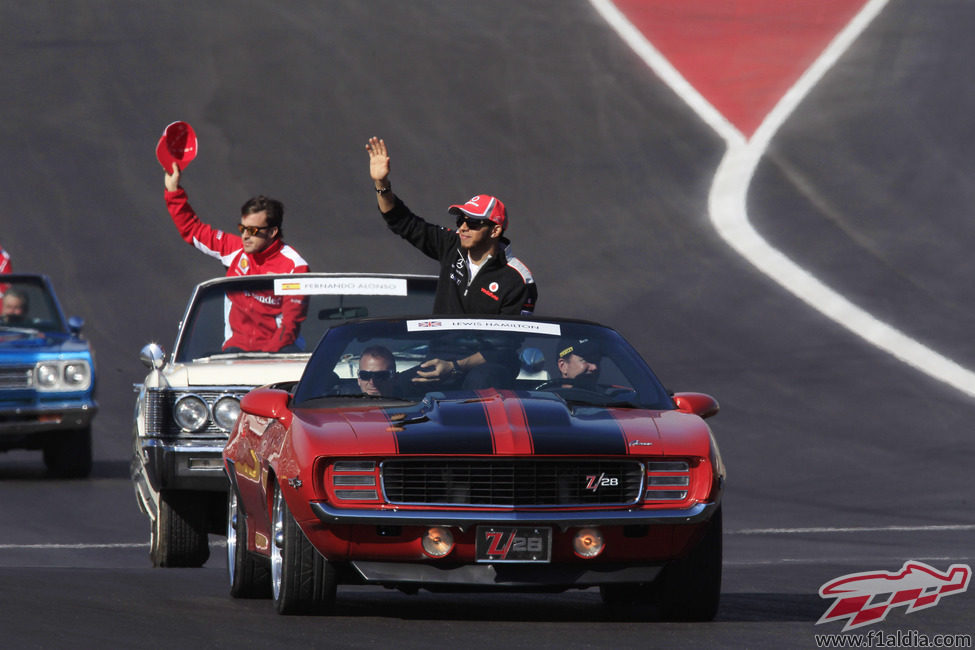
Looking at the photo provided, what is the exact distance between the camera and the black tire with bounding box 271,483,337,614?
25.5 feet

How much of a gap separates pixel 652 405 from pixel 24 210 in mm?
22048

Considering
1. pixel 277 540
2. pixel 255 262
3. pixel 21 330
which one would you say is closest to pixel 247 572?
pixel 277 540

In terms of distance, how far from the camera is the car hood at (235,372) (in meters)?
10.8

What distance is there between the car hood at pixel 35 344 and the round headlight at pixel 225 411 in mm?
6632

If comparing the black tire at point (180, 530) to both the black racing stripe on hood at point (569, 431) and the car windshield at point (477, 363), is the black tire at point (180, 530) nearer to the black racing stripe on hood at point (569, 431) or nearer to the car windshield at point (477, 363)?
the car windshield at point (477, 363)

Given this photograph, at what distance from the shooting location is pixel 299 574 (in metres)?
7.83

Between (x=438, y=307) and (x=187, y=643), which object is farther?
(x=438, y=307)

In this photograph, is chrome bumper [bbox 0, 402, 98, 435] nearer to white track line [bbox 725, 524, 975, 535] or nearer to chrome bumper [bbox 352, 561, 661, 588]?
white track line [bbox 725, 524, 975, 535]

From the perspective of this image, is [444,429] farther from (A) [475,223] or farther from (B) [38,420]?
(B) [38,420]

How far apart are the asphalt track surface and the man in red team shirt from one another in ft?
5.48

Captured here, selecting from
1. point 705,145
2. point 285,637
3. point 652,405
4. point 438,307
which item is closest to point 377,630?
point 285,637

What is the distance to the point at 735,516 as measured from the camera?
49.3ft

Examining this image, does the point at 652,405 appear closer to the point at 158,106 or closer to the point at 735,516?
the point at 735,516

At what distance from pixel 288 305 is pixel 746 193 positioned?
20.2 meters
